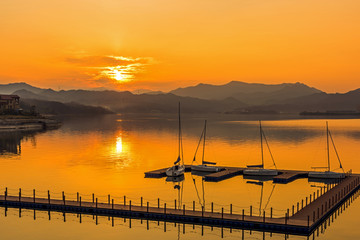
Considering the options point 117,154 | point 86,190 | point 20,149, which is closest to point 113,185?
point 86,190

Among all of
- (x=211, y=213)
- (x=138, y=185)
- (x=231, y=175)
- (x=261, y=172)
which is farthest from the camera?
(x=261, y=172)

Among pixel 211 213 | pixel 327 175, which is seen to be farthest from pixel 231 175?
pixel 211 213

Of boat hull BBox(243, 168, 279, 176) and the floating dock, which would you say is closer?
the floating dock

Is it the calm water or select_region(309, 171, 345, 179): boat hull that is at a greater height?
select_region(309, 171, 345, 179): boat hull

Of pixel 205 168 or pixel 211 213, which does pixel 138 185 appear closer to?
pixel 205 168

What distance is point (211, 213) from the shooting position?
1938 inches

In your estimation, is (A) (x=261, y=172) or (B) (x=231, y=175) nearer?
(B) (x=231, y=175)

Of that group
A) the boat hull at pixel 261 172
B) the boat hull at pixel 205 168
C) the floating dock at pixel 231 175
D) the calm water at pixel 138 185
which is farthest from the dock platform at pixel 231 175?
the calm water at pixel 138 185

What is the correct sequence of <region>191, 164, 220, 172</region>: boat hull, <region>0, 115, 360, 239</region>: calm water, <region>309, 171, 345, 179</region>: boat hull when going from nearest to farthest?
<region>0, 115, 360, 239</region>: calm water → <region>309, 171, 345, 179</region>: boat hull → <region>191, 164, 220, 172</region>: boat hull

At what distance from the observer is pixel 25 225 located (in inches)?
1946

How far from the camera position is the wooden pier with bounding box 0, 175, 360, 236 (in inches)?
1796

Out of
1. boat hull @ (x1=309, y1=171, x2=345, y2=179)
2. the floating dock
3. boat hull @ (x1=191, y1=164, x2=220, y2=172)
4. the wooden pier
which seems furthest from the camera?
boat hull @ (x1=191, y1=164, x2=220, y2=172)

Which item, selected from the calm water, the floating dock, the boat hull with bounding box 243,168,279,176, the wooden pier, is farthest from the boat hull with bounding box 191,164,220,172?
the wooden pier

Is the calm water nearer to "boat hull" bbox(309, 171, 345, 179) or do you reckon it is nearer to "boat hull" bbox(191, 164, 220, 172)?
"boat hull" bbox(191, 164, 220, 172)
